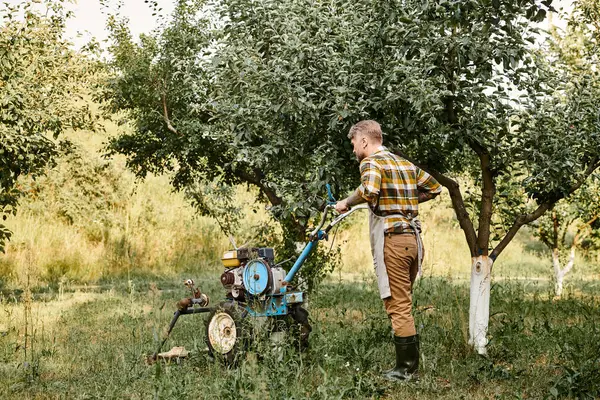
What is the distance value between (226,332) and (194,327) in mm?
2366

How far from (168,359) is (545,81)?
4.09m

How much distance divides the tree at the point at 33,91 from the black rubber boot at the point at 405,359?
6.16m

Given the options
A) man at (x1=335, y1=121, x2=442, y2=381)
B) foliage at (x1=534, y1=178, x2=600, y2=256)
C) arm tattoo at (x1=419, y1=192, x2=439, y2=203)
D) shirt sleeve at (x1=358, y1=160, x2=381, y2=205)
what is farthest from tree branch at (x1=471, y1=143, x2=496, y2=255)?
foliage at (x1=534, y1=178, x2=600, y2=256)

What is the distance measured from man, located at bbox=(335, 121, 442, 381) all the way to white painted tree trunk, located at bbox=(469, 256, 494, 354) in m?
1.10

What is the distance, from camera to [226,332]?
6301mm

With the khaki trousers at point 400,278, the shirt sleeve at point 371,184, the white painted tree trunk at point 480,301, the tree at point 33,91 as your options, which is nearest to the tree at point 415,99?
the white painted tree trunk at point 480,301

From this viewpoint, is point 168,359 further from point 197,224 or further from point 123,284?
point 197,224

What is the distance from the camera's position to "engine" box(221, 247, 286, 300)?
20.0ft

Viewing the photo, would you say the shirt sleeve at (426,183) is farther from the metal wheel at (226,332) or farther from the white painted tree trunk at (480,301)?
the metal wheel at (226,332)

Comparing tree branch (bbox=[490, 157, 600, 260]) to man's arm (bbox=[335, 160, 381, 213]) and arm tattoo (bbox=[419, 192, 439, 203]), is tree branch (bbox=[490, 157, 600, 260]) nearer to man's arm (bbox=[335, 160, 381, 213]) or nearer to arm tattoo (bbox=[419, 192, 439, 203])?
arm tattoo (bbox=[419, 192, 439, 203])

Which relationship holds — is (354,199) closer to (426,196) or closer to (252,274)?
(426,196)

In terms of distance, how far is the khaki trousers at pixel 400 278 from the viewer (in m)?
5.57

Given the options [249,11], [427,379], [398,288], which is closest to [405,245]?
[398,288]

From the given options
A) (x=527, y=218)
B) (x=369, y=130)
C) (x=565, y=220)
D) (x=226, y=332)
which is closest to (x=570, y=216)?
(x=565, y=220)
